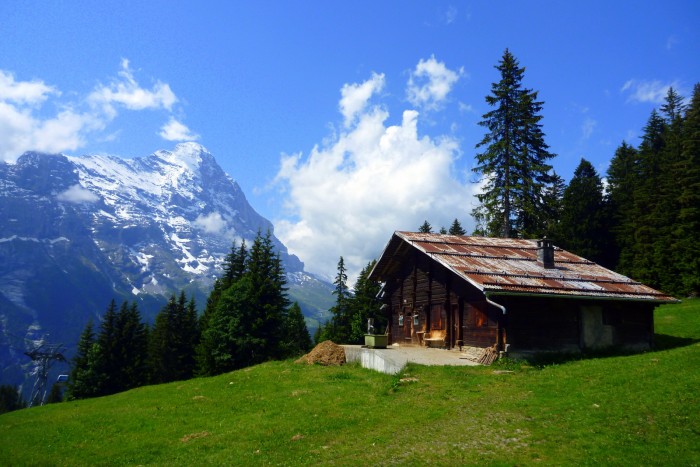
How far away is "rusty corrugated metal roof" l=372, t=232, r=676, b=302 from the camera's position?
25.0 metres

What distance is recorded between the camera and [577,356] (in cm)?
2497

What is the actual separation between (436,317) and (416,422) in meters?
16.6

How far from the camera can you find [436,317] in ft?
103

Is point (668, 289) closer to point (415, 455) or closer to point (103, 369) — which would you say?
point (415, 455)

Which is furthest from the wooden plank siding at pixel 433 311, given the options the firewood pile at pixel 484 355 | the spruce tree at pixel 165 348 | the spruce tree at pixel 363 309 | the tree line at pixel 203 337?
the spruce tree at pixel 165 348

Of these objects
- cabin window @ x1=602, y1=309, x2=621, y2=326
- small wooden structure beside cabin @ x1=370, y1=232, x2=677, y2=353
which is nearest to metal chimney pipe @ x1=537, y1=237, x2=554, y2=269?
small wooden structure beside cabin @ x1=370, y1=232, x2=677, y2=353

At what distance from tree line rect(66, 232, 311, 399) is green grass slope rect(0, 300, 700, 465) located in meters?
21.8

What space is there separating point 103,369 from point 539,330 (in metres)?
49.7

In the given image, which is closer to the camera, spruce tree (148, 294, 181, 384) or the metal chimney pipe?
the metal chimney pipe

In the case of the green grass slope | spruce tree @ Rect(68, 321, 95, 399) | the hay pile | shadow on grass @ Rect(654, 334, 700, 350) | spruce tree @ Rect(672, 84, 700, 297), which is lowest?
spruce tree @ Rect(68, 321, 95, 399)

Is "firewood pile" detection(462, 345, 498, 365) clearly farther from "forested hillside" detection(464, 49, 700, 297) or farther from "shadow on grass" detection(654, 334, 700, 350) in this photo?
"forested hillside" detection(464, 49, 700, 297)

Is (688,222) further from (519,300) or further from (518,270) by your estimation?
(519,300)

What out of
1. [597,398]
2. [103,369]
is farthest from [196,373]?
[597,398]

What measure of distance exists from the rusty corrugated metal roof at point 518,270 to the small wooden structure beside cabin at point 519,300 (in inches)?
2.1
